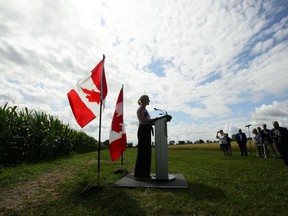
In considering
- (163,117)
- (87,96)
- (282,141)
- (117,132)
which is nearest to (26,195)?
(87,96)

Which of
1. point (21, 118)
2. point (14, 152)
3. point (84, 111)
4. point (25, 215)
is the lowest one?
point (25, 215)

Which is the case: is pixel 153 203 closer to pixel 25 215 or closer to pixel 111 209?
pixel 111 209

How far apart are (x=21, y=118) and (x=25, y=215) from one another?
876 cm

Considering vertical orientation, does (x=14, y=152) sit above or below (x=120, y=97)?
below

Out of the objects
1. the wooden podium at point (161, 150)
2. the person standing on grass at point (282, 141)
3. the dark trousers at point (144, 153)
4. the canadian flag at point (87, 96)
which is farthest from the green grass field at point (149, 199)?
the person standing on grass at point (282, 141)

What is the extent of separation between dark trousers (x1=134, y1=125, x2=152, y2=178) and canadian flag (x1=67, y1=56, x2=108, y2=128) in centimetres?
151

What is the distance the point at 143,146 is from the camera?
621 centimetres

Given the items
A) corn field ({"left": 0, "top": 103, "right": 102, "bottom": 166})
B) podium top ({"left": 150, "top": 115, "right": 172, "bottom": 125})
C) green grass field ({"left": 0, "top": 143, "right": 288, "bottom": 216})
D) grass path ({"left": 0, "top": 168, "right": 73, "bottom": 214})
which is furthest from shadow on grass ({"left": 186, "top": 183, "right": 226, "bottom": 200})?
corn field ({"left": 0, "top": 103, "right": 102, "bottom": 166})

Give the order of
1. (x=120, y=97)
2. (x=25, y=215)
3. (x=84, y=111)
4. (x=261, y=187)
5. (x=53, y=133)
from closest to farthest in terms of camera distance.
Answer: (x=25, y=215) → (x=261, y=187) → (x=84, y=111) → (x=120, y=97) → (x=53, y=133)

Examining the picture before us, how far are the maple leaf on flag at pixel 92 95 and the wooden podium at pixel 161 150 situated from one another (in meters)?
1.70

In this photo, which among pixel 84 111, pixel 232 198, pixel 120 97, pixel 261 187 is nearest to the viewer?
pixel 232 198

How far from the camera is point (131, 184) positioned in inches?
208

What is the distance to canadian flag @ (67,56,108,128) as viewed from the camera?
5363 millimetres

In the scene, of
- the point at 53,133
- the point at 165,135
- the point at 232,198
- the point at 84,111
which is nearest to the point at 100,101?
the point at 84,111
